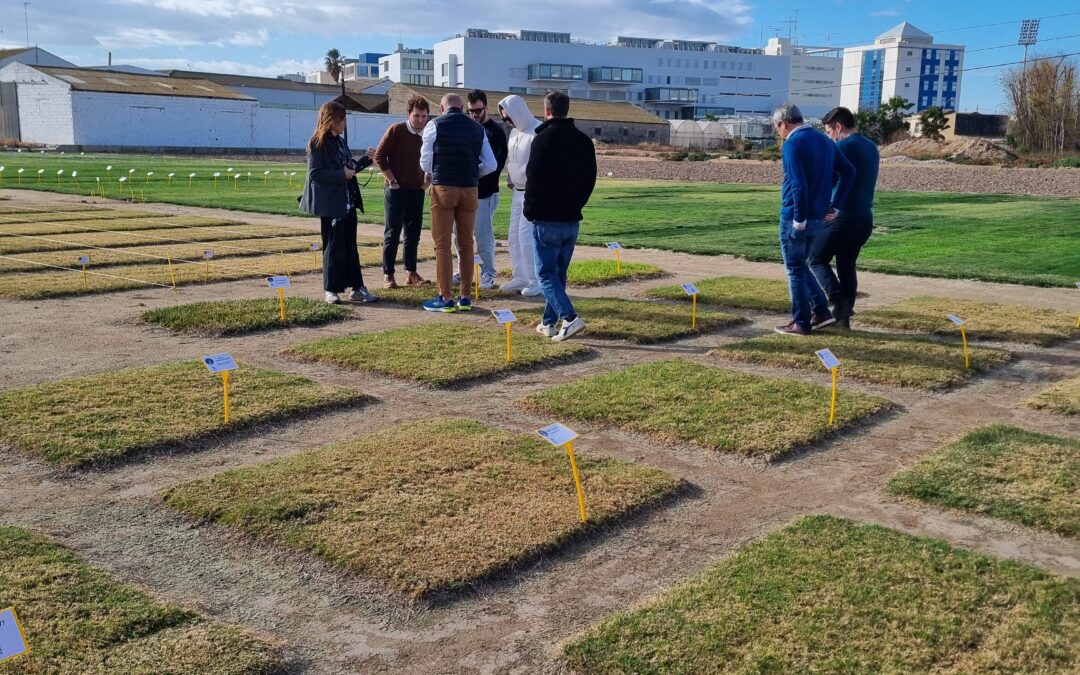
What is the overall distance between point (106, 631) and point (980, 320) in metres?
7.90

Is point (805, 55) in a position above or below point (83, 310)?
above

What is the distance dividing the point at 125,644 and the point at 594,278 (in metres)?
8.26

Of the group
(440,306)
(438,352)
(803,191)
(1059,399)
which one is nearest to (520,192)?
(440,306)

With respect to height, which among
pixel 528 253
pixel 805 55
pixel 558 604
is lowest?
pixel 558 604

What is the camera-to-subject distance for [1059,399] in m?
6.20

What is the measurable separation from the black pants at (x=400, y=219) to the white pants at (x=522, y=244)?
3.27 feet

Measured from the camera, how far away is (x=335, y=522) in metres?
4.17

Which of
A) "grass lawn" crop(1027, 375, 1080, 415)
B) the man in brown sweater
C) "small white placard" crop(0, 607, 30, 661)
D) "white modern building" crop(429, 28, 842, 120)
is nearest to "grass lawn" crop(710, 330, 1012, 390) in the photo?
"grass lawn" crop(1027, 375, 1080, 415)

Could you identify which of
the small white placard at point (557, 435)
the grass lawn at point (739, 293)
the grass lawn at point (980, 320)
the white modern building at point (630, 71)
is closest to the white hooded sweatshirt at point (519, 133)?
the grass lawn at point (739, 293)

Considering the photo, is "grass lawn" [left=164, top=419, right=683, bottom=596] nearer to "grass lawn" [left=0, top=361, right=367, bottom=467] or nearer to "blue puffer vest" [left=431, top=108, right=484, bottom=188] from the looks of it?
"grass lawn" [left=0, top=361, right=367, bottom=467]

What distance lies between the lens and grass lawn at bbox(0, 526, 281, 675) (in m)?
3.07

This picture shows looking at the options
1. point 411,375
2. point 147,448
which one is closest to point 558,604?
point 147,448

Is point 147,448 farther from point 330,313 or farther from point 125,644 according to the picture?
point 330,313

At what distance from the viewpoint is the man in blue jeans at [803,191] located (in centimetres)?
757
